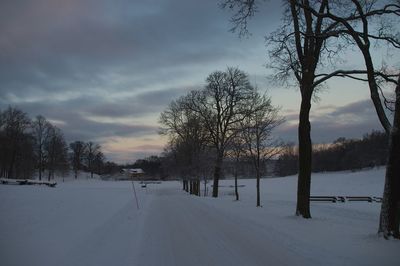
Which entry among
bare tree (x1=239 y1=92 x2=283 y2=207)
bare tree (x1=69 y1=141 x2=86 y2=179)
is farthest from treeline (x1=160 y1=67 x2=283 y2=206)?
bare tree (x1=69 y1=141 x2=86 y2=179)

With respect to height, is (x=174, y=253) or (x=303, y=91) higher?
(x=303, y=91)

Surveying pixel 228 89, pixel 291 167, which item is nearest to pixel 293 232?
pixel 228 89

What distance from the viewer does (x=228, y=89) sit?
48688mm

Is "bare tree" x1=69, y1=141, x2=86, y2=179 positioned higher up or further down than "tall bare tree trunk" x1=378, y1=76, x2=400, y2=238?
higher up

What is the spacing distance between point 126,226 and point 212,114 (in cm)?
3476

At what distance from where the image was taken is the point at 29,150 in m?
94.2

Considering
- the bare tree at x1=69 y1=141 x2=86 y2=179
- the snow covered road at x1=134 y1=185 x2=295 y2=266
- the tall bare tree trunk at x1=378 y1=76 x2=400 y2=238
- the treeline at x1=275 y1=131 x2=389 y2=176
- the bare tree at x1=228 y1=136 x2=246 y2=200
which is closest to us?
the snow covered road at x1=134 y1=185 x2=295 y2=266

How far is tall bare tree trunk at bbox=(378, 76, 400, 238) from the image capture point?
1260 centimetres

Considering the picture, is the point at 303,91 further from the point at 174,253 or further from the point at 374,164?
the point at 374,164

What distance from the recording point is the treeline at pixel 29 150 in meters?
88.1

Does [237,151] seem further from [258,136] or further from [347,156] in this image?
[347,156]

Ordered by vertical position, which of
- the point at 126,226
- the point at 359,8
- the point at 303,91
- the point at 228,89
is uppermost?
the point at 228,89

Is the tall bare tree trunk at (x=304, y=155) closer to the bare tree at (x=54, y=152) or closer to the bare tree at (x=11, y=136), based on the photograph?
the bare tree at (x=11, y=136)

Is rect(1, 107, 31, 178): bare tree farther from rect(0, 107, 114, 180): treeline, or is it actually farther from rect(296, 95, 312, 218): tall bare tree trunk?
rect(296, 95, 312, 218): tall bare tree trunk
